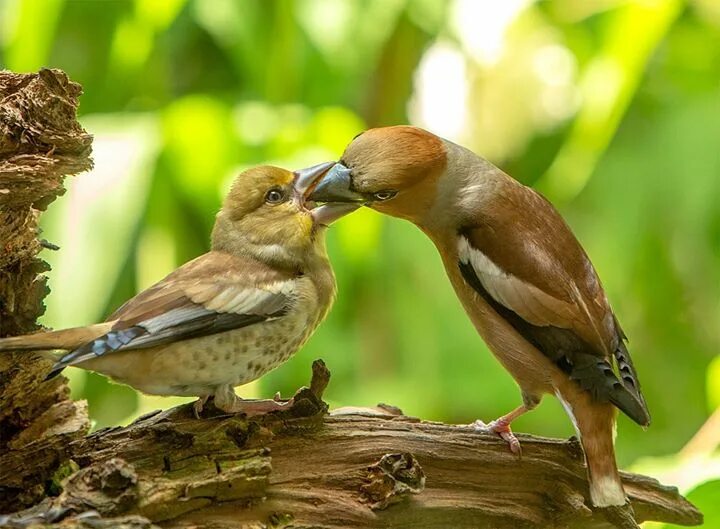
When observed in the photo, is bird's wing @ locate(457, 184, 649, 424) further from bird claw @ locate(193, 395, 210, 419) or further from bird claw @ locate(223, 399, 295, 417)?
bird claw @ locate(193, 395, 210, 419)

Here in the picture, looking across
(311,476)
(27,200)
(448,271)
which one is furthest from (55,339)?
(448,271)

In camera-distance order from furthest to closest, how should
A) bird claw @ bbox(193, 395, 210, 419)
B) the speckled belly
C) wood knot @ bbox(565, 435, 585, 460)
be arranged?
wood knot @ bbox(565, 435, 585, 460)
bird claw @ bbox(193, 395, 210, 419)
the speckled belly

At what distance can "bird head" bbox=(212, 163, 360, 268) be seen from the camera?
1897 mm

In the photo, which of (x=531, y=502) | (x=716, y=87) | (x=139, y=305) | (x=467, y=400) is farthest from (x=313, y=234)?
(x=716, y=87)

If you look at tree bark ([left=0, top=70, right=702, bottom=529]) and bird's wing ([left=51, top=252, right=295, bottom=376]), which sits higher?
bird's wing ([left=51, top=252, right=295, bottom=376])

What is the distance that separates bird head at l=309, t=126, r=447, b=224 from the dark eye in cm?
7

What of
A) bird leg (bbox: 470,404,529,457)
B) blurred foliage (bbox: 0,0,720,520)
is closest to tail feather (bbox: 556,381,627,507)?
bird leg (bbox: 470,404,529,457)

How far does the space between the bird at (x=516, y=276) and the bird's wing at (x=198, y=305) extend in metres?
0.23

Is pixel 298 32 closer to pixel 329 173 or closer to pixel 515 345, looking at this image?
pixel 329 173

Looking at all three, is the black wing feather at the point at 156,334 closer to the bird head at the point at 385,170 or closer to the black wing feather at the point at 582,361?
the bird head at the point at 385,170

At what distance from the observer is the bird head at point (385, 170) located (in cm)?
191

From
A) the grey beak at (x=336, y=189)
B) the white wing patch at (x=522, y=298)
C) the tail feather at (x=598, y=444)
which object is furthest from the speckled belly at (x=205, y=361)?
the tail feather at (x=598, y=444)

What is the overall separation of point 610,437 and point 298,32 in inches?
69.8

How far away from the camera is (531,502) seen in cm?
188
